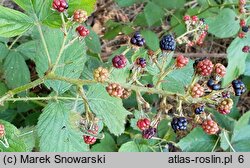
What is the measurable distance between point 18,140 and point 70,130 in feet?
1.08

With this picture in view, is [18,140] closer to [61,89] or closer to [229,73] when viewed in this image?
[61,89]

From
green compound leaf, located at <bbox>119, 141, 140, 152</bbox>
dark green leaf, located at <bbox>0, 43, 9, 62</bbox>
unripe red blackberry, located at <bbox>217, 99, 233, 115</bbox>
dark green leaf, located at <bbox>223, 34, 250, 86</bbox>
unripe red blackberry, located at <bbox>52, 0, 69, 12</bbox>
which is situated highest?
unripe red blackberry, located at <bbox>52, 0, 69, 12</bbox>

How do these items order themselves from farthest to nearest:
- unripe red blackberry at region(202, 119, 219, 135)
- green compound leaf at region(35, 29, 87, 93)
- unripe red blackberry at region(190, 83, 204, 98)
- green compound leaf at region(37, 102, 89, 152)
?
1. green compound leaf at region(35, 29, 87, 93)
2. green compound leaf at region(37, 102, 89, 152)
3. unripe red blackberry at region(202, 119, 219, 135)
4. unripe red blackberry at region(190, 83, 204, 98)

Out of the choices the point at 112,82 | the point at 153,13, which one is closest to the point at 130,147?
the point at 112,82

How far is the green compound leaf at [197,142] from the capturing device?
363 cm

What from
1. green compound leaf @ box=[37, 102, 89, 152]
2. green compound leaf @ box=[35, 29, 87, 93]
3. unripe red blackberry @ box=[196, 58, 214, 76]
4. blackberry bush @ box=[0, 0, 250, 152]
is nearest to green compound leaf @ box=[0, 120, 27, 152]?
blackberry bush @ box=[0, 0, 250, 152]

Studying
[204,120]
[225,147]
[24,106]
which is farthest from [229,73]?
[24,106]

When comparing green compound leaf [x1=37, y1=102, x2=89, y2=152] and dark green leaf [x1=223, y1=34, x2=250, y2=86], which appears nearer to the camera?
green compound leaf [x1=37, y1=102, x2=89, y2=152]

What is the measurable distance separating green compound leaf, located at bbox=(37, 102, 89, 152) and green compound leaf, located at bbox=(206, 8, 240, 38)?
5.42ft

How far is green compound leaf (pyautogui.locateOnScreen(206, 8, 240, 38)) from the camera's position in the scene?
11.9ft

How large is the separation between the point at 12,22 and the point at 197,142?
78.9 inches

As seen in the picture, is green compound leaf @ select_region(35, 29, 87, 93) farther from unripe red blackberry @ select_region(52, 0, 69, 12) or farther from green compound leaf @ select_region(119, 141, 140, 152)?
green compound leaf @ select_region(119, 141, 140, 152)

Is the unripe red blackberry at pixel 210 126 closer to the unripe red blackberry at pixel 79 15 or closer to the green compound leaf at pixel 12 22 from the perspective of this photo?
the unripe red blackberry at pixel 79 15

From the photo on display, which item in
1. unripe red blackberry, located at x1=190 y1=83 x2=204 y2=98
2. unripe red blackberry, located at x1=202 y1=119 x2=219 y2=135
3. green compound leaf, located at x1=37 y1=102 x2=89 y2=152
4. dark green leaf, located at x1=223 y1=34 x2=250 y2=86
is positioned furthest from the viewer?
dark green leaf, located at x1=223 y1=34 x2=250 y2=86
